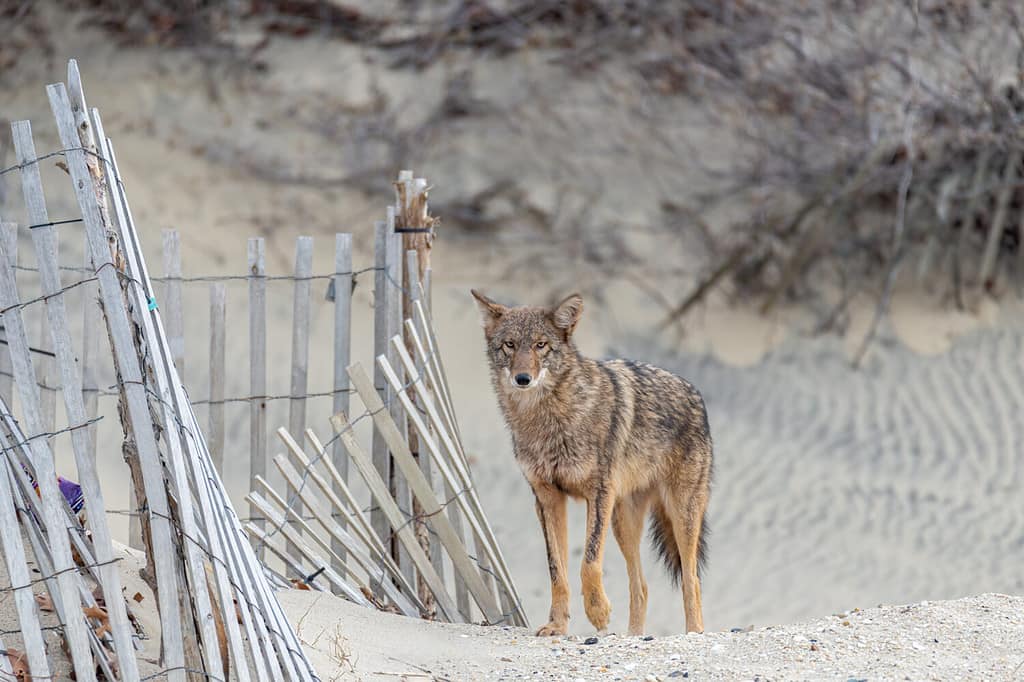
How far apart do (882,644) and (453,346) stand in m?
9.55

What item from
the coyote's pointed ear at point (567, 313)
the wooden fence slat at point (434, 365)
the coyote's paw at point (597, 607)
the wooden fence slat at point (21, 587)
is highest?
the coyote's pointed ear at point (567, 313)

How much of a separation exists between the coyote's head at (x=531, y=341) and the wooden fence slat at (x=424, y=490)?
1.57ft

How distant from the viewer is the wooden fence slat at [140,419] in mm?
3658

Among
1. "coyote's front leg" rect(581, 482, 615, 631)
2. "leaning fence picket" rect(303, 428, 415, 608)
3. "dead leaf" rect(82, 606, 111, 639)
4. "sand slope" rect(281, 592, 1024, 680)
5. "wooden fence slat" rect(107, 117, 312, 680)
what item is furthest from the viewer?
"leaning fence picket" rect(303, 428, 415, 608)

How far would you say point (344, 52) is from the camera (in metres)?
15.5

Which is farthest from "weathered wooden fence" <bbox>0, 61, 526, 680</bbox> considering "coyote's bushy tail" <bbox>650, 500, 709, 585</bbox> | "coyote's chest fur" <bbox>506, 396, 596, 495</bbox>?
"coyote's bushy tail" <bbox>650, 500, 709, 585</bbox>

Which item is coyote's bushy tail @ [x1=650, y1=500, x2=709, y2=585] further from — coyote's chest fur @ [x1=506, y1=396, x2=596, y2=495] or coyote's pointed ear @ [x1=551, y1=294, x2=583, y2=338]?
coyote's pointed ear @ [x1=551, y1=294, x2=583, y2=338]

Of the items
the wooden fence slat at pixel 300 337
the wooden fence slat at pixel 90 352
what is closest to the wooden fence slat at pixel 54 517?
the wooden fence slat at pixel 90 352

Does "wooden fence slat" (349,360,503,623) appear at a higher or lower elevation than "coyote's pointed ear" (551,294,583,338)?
lower

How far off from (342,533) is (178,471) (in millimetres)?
2298

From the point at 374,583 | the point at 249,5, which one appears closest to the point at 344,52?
the point at 249,5

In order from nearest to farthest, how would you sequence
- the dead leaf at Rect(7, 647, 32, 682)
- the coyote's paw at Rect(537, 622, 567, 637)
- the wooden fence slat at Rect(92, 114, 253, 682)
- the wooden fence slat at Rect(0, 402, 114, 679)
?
1. the wooden fence slat at Rect(92, 114, 253, 682)
2. the wooden fence slat at Rect(0, 402, 114, 679)
3. the dead leaf at Rect(7, 647, 32, 682)
4. the coyote's paw at Rect(537, 622, 567, 637)

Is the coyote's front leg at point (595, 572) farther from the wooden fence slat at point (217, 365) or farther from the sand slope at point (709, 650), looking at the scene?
the wooden fence slat at point (217, 365)

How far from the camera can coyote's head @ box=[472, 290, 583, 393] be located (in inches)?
230
